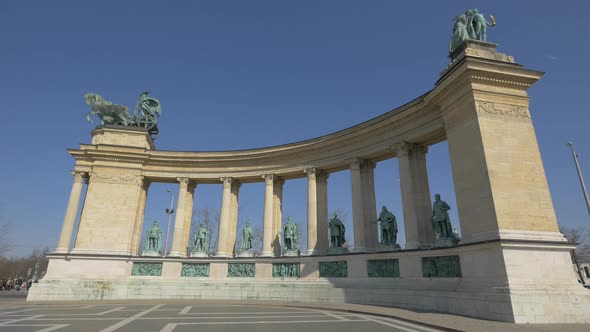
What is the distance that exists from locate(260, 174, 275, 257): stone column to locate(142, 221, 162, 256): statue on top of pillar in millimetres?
10695

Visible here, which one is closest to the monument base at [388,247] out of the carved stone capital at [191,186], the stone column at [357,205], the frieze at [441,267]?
the stone column at [357,205]

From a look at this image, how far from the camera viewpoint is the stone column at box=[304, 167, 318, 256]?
Result: 2650 centimetres

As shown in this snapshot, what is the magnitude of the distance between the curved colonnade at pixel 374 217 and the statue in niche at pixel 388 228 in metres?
1.57

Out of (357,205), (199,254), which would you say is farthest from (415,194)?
(199,254)

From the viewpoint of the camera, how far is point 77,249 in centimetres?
2838

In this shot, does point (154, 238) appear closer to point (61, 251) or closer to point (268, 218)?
point (61, 251)

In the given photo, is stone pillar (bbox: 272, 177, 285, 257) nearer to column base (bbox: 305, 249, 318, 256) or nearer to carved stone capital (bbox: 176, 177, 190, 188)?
column base (bbox: 305, 249, 318, 256)

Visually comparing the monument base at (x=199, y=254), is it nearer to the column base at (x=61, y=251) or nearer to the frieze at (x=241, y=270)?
the frieze at (x=241, y=270)

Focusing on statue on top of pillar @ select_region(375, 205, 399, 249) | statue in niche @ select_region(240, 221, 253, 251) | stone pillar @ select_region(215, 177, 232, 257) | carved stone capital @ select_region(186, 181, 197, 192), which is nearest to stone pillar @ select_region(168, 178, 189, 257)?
carved stone capital @ select_region(186, 181, 197, 192)

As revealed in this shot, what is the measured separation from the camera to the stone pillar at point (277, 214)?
29292 millimetres

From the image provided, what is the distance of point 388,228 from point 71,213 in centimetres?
2871

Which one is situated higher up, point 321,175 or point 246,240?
point 321,175

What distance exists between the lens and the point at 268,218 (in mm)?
29109

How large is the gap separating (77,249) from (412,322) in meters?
28.7
